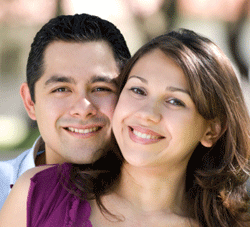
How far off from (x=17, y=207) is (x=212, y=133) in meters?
1.11

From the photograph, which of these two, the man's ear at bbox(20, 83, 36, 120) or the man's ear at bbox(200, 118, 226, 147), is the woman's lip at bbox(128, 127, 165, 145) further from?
the man's ear at bbox(20, 83, 36, 120)

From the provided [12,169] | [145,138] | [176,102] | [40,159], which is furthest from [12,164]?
[176,102]

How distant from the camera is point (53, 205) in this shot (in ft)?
6.95

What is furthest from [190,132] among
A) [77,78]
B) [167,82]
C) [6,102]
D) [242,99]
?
[6,102]

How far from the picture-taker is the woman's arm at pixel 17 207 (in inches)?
82.3

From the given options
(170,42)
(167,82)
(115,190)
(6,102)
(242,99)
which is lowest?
(6,102)

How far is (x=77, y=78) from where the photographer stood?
2.52 meters

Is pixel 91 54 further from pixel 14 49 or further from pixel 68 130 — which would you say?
pixel 14 49

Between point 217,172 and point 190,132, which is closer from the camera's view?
point 190,132

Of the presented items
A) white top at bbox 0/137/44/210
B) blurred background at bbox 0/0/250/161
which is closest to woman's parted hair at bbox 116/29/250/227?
white top at bbox 0/137/44/210

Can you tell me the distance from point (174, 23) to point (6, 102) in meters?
3.08

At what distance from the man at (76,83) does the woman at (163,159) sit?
182mm

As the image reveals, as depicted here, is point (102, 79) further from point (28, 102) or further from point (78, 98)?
point (28, 102)

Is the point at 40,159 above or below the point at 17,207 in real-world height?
below
